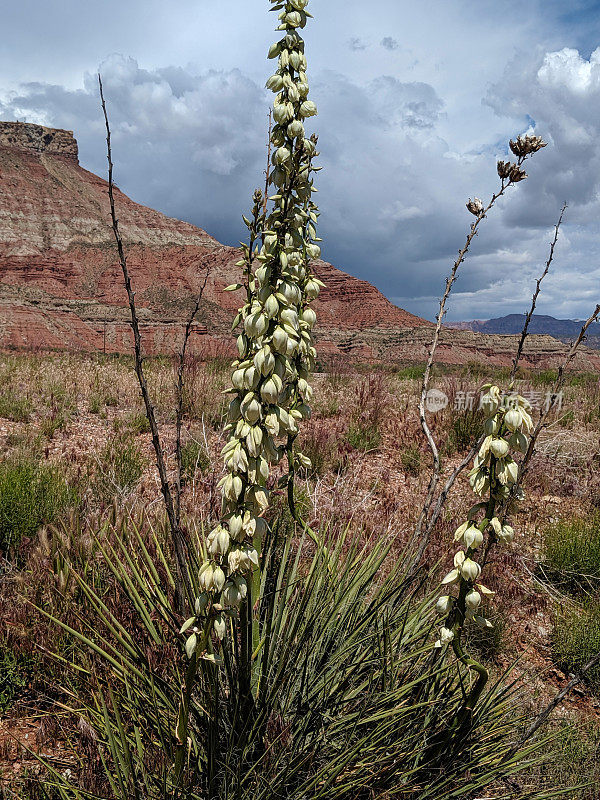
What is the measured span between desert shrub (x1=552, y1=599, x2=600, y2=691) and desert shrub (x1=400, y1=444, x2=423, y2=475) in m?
2.62

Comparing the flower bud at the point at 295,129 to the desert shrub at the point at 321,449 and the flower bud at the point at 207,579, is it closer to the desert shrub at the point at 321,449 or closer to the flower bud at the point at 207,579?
the flower bud at the point at 207,579

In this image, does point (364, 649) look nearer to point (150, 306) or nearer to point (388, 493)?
point (388, 493)

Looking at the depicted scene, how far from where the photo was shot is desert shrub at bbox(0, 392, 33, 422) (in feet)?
22.7

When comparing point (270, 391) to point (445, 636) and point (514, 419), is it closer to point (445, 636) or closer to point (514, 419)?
point (514, 419)

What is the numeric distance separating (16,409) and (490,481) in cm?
709

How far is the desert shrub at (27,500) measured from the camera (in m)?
3.56

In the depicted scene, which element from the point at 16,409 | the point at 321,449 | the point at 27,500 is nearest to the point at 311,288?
the point at 27,500

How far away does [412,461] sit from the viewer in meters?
6.20

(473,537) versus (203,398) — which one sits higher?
(473,537)

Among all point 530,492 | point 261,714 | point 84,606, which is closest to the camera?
point 261,714

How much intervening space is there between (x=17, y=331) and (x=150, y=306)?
22690 mm

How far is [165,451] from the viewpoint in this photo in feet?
18.8

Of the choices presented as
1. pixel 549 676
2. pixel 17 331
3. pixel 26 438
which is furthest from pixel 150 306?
pixel 549 676

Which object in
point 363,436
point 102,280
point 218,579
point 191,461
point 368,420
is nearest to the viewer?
point 218,579
